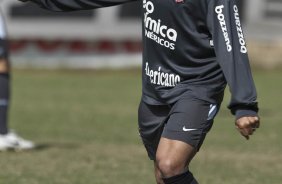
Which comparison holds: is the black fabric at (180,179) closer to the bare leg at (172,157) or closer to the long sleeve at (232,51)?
the bare leg at (172,157)

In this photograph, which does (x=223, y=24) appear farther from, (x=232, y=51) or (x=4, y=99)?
(x=4, y=99)

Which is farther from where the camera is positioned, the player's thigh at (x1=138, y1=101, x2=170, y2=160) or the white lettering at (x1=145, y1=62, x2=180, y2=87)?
the player's thigh at (x1=138, y1=101, x2=170, y2=160)

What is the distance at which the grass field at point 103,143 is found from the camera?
9031 mm

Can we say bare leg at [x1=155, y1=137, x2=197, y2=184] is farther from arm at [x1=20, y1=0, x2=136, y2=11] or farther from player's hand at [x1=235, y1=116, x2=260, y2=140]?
arm at [x1=20, y1=0, x2=136, y2=11]

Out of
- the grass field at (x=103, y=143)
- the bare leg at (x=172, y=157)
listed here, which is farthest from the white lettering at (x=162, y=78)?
the grass field at (x=103, y=143)

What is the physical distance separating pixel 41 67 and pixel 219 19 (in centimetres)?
1800

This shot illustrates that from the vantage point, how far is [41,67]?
23.8 meters

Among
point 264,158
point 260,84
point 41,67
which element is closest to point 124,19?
point 41,67

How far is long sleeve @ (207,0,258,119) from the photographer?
583 centimetres

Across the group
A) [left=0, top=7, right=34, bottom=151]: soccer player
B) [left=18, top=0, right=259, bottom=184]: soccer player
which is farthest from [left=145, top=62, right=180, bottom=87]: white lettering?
[left=0, top=7, right=34, bottom=151]: soccer player

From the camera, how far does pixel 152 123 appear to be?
6.49 metres

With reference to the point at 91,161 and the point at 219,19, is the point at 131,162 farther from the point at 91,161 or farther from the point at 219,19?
the point at 219,19

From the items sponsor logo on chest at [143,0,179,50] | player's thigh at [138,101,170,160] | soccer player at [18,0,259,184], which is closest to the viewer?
soccer player at [18,0,259,184]

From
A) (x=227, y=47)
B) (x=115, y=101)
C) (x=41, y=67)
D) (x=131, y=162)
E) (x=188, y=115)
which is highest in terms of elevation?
(x=227, y=47)
